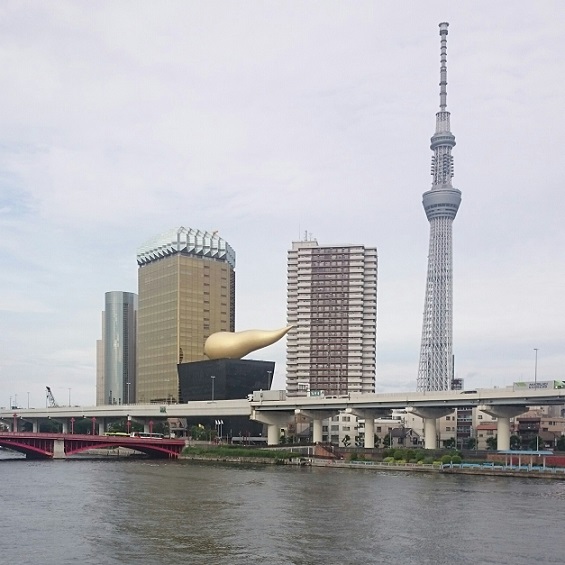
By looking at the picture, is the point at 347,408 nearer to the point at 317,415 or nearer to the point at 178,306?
the point at 317,415

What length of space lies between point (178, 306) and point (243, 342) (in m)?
39.4

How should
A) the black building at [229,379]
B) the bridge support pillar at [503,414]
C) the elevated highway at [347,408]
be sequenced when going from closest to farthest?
the elevated highway at [347,408]
the bridge support pillar at [503,414]
the black building at [229,379]

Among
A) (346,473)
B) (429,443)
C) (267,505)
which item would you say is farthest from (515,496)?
(429,443)

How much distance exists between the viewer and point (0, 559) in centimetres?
3903

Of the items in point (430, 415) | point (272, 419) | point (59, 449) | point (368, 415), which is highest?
point (430, 415)

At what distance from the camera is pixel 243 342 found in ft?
497

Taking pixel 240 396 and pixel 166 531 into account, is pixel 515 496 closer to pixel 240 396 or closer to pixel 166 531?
pixel 166 531

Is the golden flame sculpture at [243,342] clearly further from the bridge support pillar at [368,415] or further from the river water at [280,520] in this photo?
the river water at [280,520]

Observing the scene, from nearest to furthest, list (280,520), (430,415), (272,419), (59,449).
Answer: (280,520), (430,415), (59,449), (272,419)

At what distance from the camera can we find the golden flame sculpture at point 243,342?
498 ft

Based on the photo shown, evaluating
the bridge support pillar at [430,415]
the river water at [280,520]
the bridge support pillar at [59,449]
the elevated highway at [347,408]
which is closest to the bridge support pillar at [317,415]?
the elevated highway at [347,408]

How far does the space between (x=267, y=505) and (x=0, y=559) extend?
22.4 meters

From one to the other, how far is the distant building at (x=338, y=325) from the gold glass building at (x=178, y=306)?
65.6 ft

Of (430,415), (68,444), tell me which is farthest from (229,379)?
(430,415)
